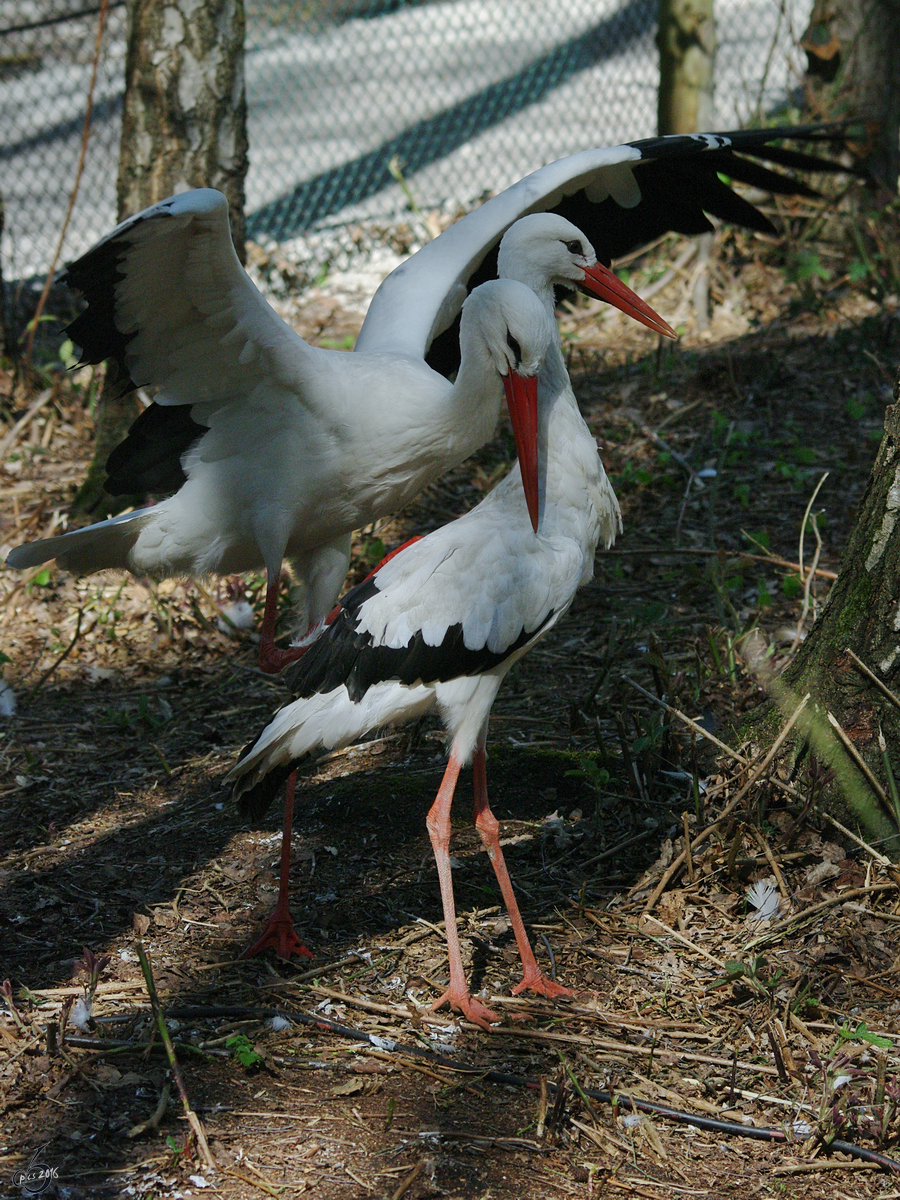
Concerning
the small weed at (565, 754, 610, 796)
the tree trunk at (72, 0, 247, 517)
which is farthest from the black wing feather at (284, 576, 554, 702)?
the tree trunk at (72, 0, 247, 517)

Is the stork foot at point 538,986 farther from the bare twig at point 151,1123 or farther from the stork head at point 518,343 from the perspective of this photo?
the stork head at point 518,343

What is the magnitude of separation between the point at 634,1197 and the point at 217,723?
256cm

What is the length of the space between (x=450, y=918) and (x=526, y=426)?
122 cm

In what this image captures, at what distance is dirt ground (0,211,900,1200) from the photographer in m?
2.19

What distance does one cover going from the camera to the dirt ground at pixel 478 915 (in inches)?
86.2

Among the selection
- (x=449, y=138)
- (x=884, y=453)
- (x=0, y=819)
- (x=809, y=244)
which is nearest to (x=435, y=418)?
(x=884, y=453)

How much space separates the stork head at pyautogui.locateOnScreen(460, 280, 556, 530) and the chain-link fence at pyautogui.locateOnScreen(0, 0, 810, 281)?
605cm

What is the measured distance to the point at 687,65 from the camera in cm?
702

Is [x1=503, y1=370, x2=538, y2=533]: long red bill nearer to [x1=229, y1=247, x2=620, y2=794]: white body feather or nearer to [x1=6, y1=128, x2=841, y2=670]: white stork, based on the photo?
[x1=229, y1=247, x2=620, y2=794]: white body feather

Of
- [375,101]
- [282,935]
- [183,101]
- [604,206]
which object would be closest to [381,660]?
[282,935]

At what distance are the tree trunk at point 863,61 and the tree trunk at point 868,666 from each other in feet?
15.1

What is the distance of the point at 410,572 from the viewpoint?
2918mm

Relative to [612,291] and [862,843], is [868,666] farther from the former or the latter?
[612,291]

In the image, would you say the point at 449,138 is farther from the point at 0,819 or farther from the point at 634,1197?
the point at 634,1197
